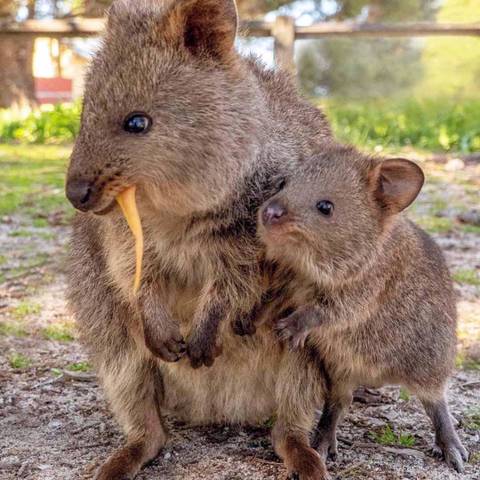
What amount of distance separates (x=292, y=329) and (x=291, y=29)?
22.0 feet

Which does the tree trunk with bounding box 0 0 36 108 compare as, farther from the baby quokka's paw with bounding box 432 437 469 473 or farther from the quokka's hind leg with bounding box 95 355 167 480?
the baby quokka's paw with bounding box 432 437 469 473

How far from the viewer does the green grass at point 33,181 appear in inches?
277

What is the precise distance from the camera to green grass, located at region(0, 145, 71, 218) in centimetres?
703

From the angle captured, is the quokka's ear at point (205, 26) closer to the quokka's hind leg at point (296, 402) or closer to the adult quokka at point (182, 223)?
the adult quokka at point (182, 223)

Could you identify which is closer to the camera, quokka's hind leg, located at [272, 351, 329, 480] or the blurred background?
quokka's hind leg, located at [272, 351, 329, 480]

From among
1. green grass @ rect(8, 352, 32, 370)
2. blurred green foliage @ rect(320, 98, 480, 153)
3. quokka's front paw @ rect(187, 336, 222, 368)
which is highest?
quokka's front paw @ rect(187, 336, 222, 368)

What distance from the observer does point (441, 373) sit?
276 centimetres

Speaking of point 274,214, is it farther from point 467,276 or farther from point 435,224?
point 435,224

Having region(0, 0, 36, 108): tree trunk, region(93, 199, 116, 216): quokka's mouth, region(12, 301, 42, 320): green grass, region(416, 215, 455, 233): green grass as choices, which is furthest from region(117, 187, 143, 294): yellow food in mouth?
region(0, 0, 36, 108): tree trunk

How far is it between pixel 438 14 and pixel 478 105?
12.7ft

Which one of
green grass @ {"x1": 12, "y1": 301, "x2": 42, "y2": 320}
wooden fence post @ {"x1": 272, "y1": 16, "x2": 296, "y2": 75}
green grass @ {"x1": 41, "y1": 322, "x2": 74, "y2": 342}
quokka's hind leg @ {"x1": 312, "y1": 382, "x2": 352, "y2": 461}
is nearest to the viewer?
quokka's hind leg @ {"x1": 312, "y1": 382, "x2": 352, "y2": 461}

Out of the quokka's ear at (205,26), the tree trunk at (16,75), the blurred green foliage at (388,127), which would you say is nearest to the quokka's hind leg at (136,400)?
the quokka's ear at (205,26)

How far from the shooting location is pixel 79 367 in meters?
3.57

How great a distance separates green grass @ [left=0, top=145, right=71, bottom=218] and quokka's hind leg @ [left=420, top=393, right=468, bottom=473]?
3.99 metres
